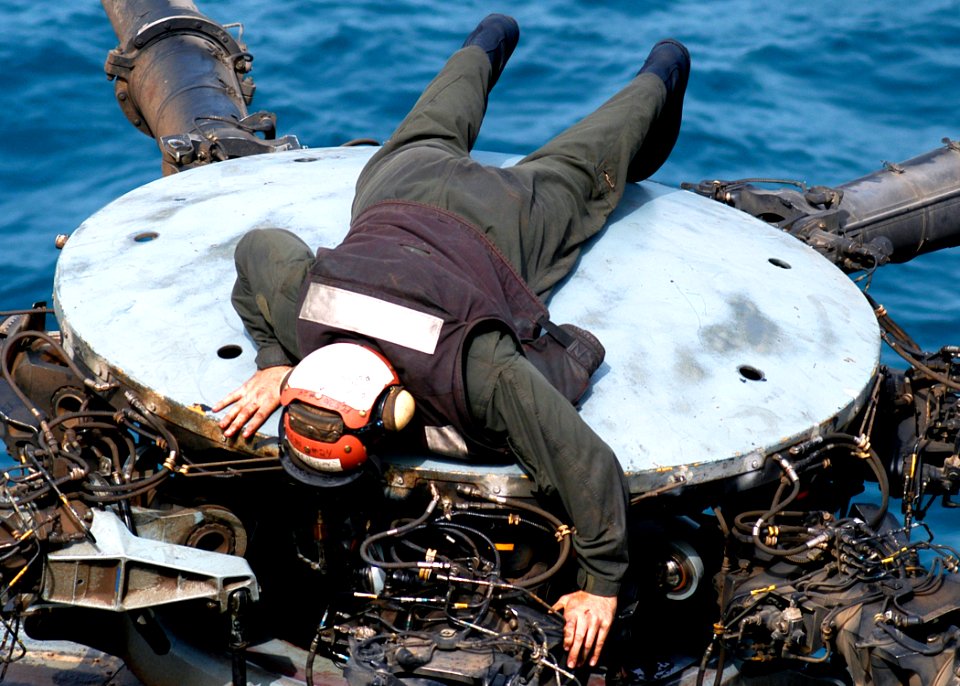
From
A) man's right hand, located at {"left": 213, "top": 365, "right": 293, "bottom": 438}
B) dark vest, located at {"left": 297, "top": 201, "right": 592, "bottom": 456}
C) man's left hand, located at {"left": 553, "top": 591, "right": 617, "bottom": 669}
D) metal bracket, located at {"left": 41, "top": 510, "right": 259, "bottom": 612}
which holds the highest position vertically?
dark vest, located at {"left": 297, "top": 201, "right": 592, "bottom": 456}

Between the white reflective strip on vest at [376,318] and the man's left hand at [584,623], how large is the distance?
954 millimetres

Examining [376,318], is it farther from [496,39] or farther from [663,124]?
[496,39]

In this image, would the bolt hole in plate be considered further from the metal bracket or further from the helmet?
the metal bracket

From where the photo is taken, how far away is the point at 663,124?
6.42m

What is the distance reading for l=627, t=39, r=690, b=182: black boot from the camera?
21.0ft

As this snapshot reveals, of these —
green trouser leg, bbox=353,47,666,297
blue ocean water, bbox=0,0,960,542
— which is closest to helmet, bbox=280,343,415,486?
green trouser leg, bbox=353,47,666,297

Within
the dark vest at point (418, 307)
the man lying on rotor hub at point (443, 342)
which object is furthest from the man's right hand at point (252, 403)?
the dark vest at point (418, 307)

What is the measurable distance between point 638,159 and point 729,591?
2315 millimetres

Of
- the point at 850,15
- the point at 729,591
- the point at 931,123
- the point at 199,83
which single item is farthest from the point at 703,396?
the point at 850,15

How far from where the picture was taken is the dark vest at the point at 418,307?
448 centimetres

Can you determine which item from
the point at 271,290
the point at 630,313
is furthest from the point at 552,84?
the point at 271,290

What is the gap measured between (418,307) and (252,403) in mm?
641

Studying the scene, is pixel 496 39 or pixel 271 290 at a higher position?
pixel 496 39

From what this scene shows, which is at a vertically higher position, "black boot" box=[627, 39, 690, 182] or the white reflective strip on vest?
the white reflective strip on vest
